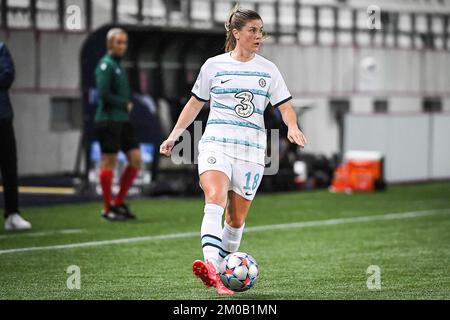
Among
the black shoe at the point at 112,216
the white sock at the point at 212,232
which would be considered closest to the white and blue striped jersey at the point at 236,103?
the white sock at the point at 212,232

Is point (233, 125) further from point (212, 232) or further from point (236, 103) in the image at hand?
point (212, 232)

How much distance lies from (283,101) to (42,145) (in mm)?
15154

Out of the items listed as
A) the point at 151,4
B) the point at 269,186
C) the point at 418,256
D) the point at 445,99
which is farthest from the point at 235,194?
the point at 445,99

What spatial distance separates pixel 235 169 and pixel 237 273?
2.59ft

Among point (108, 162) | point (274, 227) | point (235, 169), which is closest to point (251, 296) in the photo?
point (235, 169)

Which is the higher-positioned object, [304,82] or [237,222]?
[237,222]

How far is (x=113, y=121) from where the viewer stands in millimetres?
15625

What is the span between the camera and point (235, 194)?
930cm

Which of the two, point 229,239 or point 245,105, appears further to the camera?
point 229,239

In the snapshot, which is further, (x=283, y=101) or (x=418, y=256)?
(x=418, y=256)

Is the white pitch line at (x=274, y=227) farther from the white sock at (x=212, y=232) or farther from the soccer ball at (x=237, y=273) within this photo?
the soccer ball at (x=237, y=273)

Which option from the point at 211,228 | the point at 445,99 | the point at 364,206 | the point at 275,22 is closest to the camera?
the point at 211,228

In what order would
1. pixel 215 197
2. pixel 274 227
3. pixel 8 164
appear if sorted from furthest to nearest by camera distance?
1. pixel 274 227
2. pixel 8 164
3. pixel 215 197
